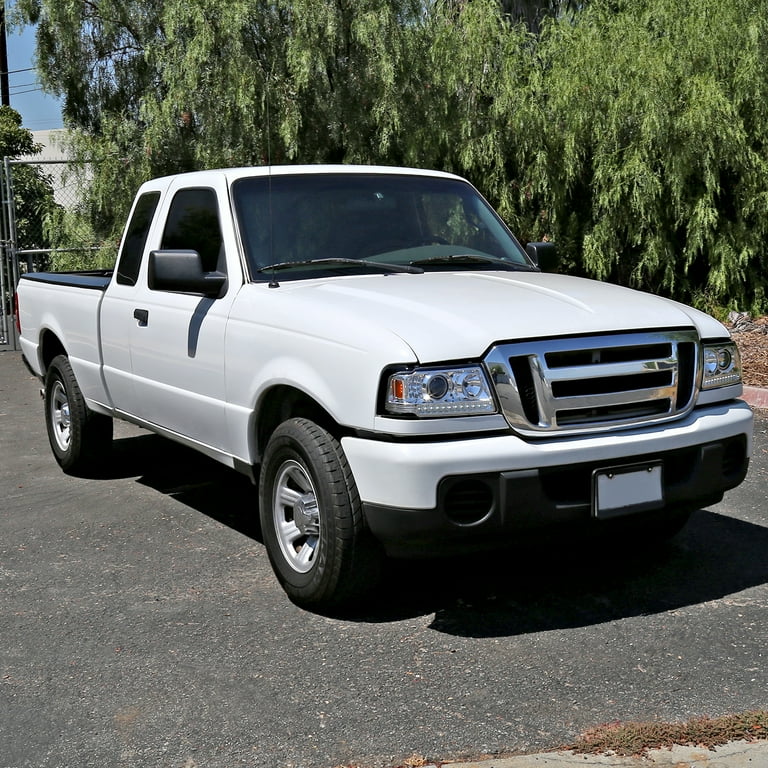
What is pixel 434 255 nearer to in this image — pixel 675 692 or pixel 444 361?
pixel 444 361

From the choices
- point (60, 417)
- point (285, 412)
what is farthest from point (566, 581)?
point (60, 417)

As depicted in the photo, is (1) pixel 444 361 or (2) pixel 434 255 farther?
(2) pixel 434 255

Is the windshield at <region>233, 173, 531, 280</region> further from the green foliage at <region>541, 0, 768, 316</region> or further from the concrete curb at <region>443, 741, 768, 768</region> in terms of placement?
the green foliage at <region>541, 0, 768, 316</region>

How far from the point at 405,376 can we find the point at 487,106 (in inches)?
426

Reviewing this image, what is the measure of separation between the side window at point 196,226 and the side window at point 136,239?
283 millimetres

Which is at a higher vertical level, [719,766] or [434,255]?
[434,255]

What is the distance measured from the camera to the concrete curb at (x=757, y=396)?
9289mm

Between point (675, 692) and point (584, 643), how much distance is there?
1.66ft

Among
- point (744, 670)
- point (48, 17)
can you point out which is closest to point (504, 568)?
point (744, 670)

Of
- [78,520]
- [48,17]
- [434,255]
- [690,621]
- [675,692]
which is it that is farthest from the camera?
[48,17]

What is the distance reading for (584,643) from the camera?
14.0 feet

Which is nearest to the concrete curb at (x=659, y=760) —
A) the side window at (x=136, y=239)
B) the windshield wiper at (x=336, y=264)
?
the windshield wiper at (x=336, y=264)

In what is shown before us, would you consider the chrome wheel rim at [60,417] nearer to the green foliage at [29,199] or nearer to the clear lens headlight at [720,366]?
the clear lens headlight at [720,366]

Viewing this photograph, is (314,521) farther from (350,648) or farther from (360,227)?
(360,227)
